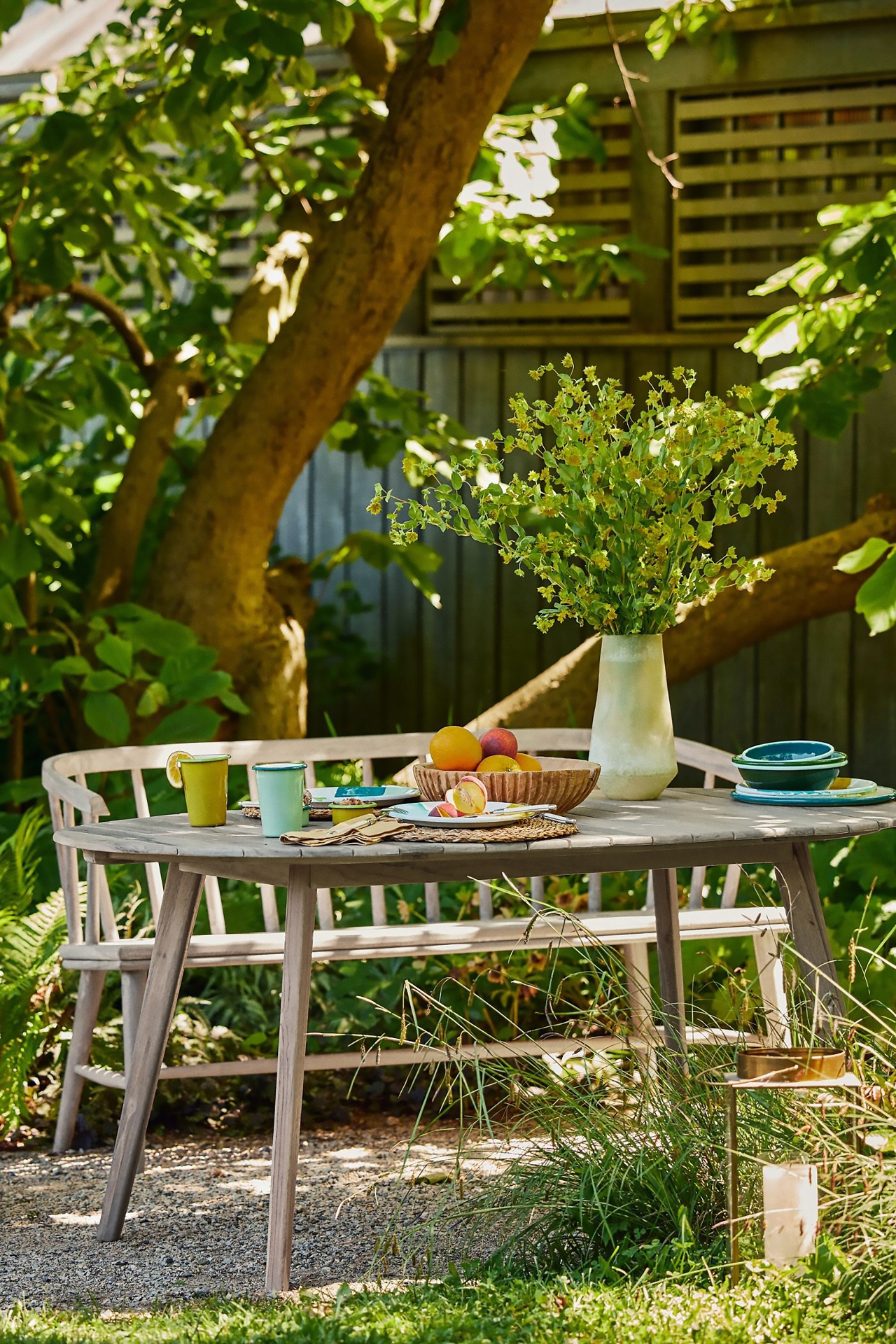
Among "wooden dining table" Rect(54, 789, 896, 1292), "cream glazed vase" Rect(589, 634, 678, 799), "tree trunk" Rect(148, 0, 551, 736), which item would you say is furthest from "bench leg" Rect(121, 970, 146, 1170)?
"tree trunk" Rect(148, 0, 551, 736)

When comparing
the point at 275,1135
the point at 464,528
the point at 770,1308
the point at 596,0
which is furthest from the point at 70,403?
the point at 770,1308

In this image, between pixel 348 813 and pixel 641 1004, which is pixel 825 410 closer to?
pixel 641 1004

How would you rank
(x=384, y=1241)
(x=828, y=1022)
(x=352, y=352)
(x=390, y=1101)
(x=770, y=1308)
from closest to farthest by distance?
(x=770, y=1308) → (x=384, y=1241) → (x=828, y=1022) → (x=390, y=1101) → (x=352, y=352)

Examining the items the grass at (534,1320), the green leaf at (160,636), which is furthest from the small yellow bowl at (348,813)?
the green leaf at (160,636)

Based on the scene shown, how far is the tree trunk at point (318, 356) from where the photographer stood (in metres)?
4.19

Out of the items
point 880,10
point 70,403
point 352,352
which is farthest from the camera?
point 70,403

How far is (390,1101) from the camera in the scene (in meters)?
3.55

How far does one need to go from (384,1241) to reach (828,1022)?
0.81 m

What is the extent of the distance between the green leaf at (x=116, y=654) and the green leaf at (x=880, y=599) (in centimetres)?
201

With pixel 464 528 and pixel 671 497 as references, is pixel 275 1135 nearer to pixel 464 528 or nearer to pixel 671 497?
pixel 464 528

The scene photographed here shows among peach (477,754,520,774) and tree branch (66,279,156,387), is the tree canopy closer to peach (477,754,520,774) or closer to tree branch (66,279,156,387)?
tree branch (66,279,156,387)

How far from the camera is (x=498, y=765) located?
2535 mm

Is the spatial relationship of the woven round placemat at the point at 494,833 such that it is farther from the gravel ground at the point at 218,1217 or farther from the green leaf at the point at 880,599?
the green leaf at the point at 880,599

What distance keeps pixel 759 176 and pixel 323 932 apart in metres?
3.70
